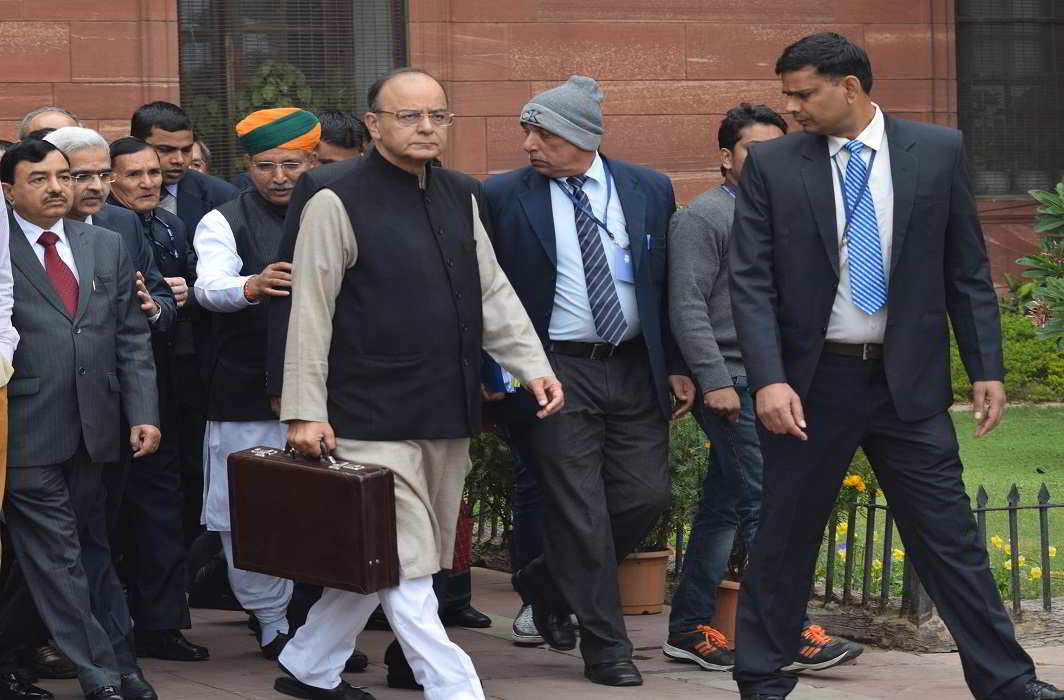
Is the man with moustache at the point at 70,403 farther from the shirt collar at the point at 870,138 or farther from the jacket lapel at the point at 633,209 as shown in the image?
the shirt collar at the point at 870,138

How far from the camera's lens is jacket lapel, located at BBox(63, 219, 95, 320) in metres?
6.40

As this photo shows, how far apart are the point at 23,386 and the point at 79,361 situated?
0.21m

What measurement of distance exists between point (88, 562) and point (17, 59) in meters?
7.99

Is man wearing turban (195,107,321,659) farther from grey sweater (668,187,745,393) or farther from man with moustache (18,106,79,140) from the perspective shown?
grey sweater (668,187,745,393)

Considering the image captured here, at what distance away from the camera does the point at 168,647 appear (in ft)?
23.8

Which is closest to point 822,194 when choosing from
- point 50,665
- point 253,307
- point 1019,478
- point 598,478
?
point 598,478

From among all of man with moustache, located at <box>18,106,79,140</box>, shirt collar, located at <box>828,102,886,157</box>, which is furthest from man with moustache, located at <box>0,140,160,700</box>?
shirt collar, located at <box>828,102,886,157</box>

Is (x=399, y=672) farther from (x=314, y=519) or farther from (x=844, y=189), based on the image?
(x=844, y=189)

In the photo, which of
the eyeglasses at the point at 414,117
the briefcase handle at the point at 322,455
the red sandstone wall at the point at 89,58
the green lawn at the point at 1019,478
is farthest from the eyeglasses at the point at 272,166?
the red sandstone wall at the point at 89,58

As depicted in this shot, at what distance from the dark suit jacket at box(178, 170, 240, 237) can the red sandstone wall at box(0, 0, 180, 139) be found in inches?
235

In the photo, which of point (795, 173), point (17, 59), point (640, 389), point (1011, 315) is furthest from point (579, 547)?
point (1011, 315)

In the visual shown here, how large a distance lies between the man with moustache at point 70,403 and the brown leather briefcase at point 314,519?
0.55 metres

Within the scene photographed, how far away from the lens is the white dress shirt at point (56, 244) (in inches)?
252

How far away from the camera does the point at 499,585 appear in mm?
8953
